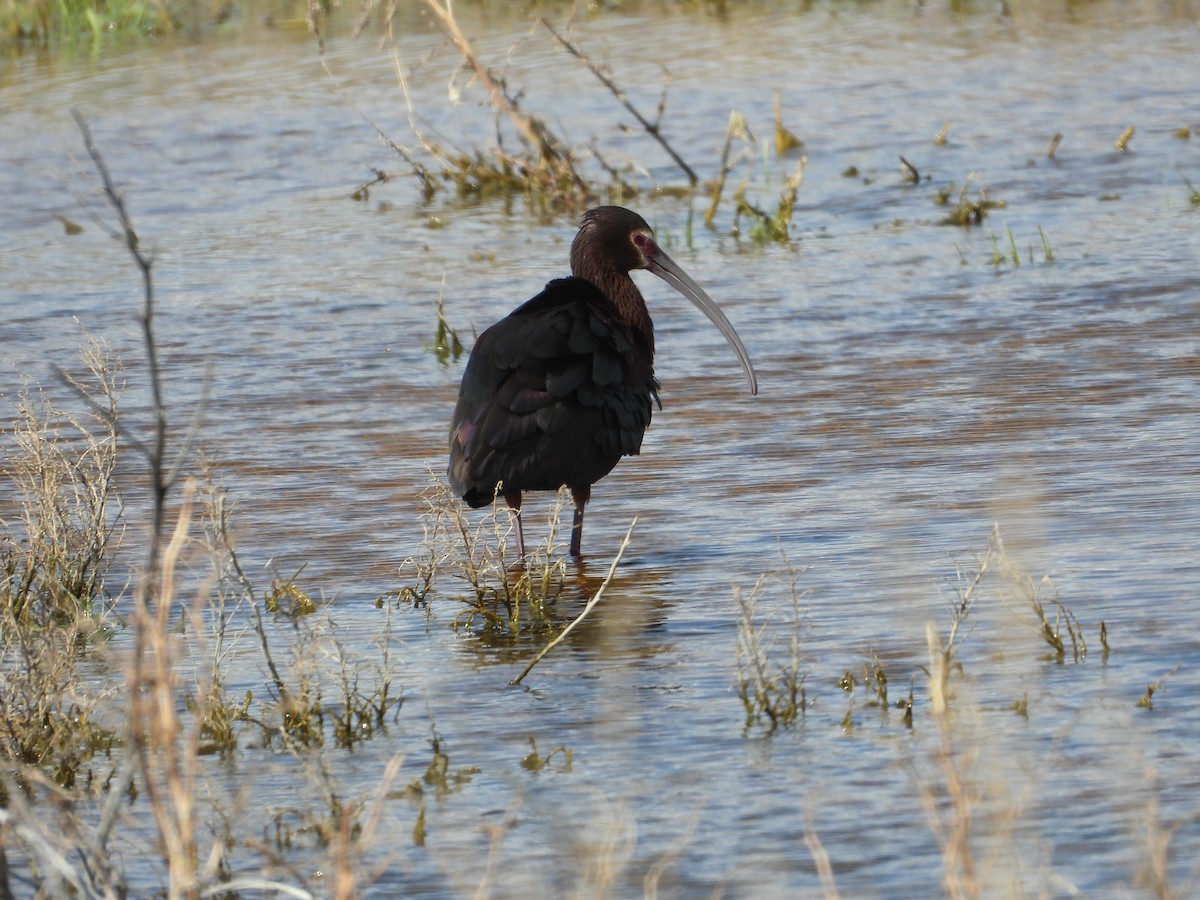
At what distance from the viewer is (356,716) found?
15.6 ft

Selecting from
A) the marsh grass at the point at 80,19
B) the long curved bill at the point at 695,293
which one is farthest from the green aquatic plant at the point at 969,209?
the marsh grass at the point at 80,19

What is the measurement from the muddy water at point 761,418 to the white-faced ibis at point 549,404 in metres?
0.35

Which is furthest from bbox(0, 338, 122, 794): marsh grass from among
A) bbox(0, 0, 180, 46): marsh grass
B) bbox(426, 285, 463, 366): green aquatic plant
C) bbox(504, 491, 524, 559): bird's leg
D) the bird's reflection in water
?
bbox(0, 0, 180, 46): marsh grass

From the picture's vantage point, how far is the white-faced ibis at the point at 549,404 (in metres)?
6.00

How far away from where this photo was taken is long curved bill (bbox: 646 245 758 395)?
23.6 ft

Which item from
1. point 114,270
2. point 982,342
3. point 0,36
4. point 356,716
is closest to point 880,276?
point 982,342

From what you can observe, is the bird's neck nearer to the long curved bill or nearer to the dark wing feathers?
the long curved bill

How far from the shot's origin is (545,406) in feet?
19.8

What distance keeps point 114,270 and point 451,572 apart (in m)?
6.28

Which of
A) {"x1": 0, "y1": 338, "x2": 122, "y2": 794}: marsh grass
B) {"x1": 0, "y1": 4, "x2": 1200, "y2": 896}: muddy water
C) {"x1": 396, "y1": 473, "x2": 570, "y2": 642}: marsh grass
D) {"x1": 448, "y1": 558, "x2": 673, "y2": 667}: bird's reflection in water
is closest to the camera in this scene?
{"x1": 0, "y1": 4, "x2": 1200, "y2": 896}: muddy water

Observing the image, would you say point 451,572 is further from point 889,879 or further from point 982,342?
point 982,342

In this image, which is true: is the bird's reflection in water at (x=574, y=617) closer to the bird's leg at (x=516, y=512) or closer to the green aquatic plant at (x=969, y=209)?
the bird's leg at (x=516, y=512)

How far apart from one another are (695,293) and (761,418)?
0.68 meters

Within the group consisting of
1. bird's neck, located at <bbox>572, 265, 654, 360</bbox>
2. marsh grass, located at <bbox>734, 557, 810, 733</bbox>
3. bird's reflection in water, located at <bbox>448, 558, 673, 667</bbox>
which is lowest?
bird's reflection in water, located at <bbox>448, 558, 673, 667</bbox>
